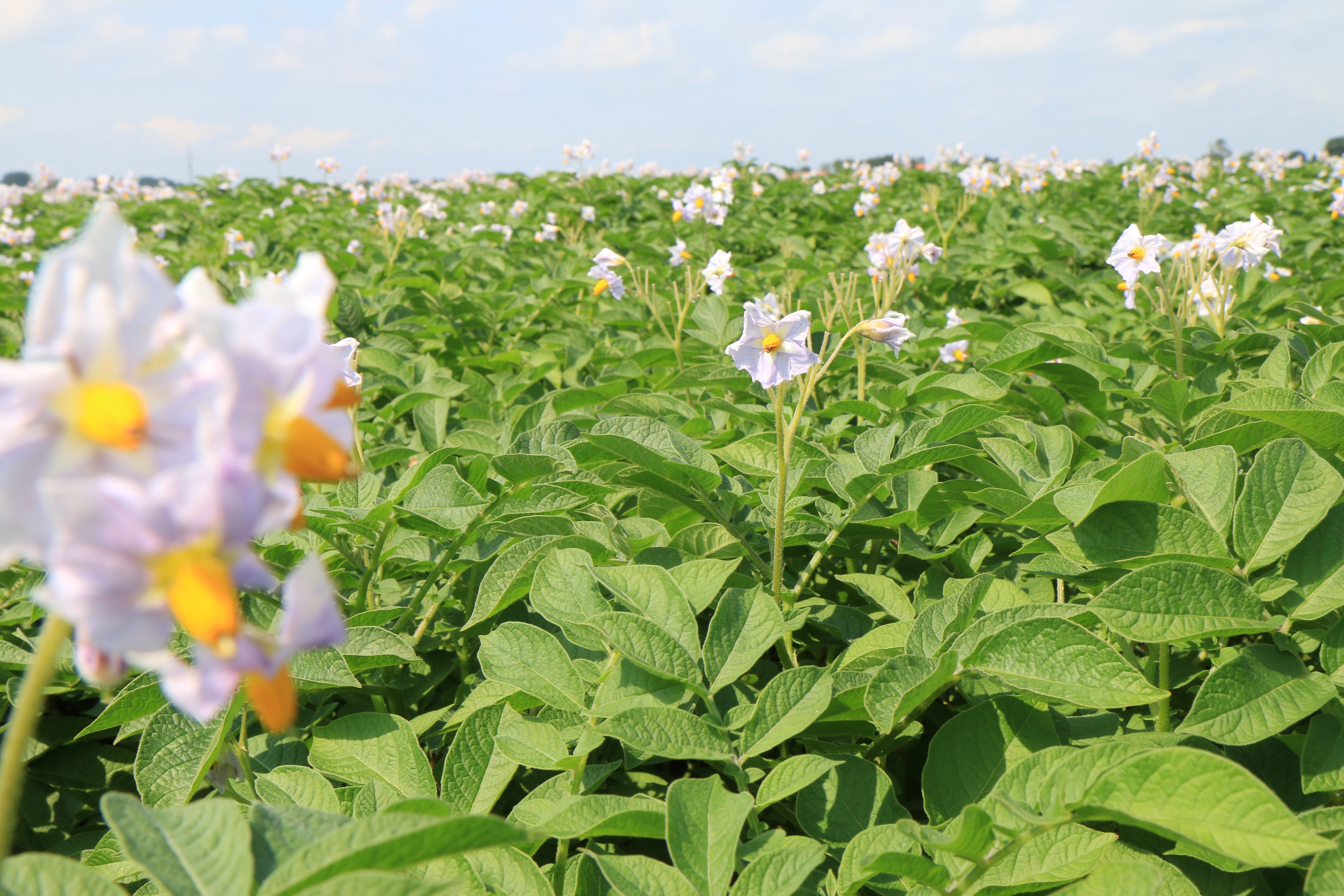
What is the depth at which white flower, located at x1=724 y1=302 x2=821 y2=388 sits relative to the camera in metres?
1.72

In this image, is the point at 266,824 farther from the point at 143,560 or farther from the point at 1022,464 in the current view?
the point at 1022,464

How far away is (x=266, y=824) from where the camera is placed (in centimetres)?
70

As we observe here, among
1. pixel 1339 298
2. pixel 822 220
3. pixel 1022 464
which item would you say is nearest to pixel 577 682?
pixel 1022 464

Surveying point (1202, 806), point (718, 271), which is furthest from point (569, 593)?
point (718, 271)

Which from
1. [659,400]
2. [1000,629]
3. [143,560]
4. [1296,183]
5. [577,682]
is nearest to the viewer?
[143,560]

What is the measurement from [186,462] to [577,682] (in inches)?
30.8

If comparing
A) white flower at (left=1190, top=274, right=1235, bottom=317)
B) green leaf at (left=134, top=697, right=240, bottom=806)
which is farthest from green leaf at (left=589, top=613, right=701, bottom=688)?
white flower at (left=1190, top=274, right=1235, bottom=317)

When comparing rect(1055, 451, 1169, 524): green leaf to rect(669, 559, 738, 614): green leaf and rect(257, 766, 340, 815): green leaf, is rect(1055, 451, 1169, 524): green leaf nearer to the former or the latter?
rect(669, 559, 738, 614): green leaf

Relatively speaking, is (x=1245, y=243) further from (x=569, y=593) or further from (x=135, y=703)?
(x=135, y=703)

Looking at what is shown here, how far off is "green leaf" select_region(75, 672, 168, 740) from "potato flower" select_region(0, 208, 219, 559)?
79 centimetres

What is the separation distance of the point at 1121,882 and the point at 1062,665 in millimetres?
259

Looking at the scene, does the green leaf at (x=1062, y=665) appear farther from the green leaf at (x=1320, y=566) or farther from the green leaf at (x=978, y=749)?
the green leaf at (x=1320, y=566)

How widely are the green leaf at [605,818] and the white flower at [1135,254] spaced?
2542mm

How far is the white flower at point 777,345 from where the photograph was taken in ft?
5.65
